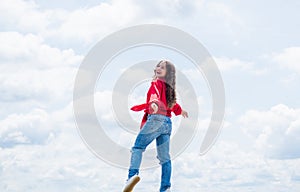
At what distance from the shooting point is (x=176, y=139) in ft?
31.4

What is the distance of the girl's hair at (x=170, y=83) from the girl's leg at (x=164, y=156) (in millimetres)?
740

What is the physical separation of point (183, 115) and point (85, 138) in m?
2.30

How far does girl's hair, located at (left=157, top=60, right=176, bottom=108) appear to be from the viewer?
891 cm

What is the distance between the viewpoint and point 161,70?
9016 mm

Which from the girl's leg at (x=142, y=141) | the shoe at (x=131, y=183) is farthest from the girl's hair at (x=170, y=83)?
the shoe at (x=131, y=183)

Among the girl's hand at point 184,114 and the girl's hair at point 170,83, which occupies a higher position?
the girl's hair at point 170,83

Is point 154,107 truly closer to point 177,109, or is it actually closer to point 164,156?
point 177,109

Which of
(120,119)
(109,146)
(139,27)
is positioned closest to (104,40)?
(139,27)

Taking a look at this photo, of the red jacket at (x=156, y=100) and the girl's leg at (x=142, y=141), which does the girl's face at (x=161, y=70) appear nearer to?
Answer: the red jacket at (x=156, y=100)

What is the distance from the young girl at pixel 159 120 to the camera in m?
8.57

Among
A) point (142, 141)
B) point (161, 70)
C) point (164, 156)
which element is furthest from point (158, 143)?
point (161, 70)

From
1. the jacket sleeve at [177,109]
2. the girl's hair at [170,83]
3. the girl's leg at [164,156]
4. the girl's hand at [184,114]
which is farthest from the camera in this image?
the girl's hand at [184,114]

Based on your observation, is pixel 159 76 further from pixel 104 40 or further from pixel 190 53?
pixel 104 40

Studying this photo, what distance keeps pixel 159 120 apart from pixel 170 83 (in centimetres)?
91
